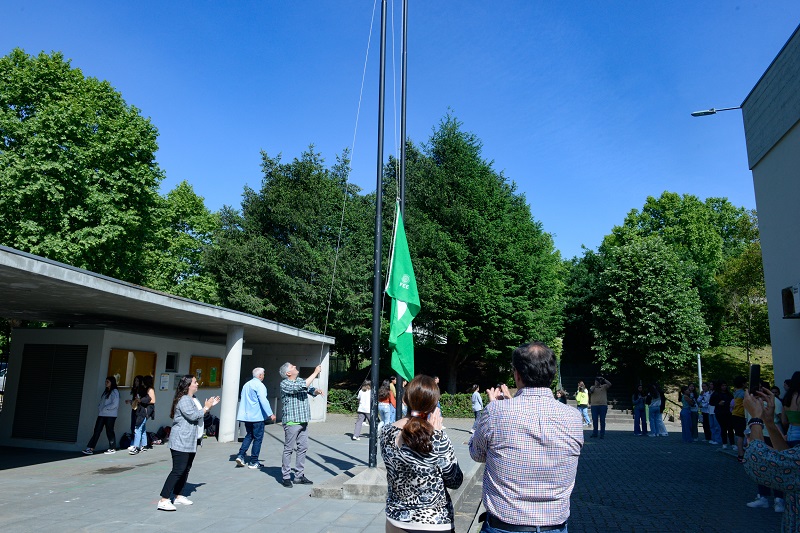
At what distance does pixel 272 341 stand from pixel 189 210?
16.9m

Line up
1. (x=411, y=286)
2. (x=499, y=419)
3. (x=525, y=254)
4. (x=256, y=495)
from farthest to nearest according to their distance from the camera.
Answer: (x=525, y=254)
(x=411, y=286)
(x=256, y=495)
(x=499, y=419)

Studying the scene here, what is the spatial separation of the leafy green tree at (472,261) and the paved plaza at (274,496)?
14649mm

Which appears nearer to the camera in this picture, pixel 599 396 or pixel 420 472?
pixel 420 472

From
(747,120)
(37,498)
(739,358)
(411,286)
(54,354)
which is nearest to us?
(37,498)

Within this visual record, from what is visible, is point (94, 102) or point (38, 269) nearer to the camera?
point (38, 269)

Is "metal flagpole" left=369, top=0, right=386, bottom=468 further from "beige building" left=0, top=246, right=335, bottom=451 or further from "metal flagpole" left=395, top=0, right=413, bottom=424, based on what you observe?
"beige building" left=0, top=246, right=335, bottom=451

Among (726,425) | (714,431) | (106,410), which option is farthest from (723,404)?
(106,410)

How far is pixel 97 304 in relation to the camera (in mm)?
11758

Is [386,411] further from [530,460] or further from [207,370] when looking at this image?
[530,460]

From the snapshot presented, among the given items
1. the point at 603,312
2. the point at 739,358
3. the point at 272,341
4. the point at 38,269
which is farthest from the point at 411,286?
the point at 739,358

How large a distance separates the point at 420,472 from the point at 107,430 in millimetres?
11482

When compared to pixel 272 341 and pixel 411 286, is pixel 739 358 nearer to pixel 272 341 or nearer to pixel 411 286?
pixel 272 341

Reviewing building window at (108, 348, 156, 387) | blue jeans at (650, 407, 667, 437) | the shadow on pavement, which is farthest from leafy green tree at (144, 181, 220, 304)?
blue jeans at (650, 407, 667, 437)

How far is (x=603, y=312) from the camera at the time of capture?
3441 centimetres
